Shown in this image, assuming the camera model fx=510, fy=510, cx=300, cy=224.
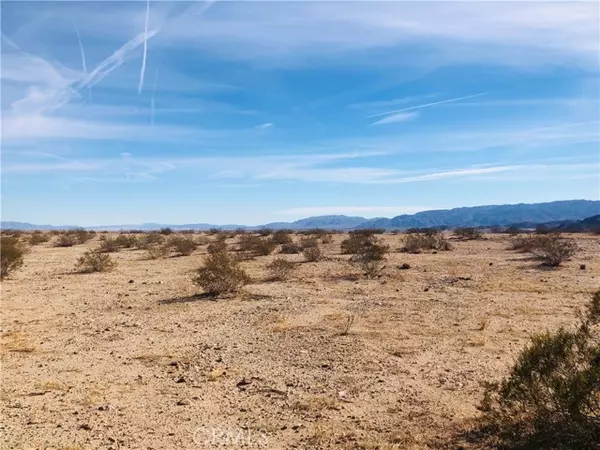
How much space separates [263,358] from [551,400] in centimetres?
505

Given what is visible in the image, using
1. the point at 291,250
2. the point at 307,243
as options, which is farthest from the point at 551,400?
the point at 307,243

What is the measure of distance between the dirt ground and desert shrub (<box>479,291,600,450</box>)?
0.69 metres

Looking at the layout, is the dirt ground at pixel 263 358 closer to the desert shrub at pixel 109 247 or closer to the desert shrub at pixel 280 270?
the desert shrub at pixel 280 270

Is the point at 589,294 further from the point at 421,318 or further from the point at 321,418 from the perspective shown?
the point at 321,418

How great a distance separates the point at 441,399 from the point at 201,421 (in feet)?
10.8

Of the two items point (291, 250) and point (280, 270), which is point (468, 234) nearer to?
point (291, 250)

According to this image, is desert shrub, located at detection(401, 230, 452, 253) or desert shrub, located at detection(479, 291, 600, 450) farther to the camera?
desert shrub, located at detection(401, 230, 452, 253)

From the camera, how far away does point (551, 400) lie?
539 cm

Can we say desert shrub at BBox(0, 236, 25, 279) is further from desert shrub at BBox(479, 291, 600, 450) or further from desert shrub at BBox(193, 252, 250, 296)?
desert shrub at BBox(479, 291, 600, 450)

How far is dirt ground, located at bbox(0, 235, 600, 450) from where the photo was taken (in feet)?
20.5

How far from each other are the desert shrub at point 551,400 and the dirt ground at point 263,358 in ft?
2.28

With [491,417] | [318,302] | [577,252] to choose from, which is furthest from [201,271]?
[577,252]

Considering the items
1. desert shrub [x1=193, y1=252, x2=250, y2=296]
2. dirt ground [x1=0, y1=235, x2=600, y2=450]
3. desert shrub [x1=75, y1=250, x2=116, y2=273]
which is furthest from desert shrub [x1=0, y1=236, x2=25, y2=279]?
desert shrub [x1=193, y1=252, x2=250, y2=296]

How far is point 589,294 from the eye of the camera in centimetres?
1462
